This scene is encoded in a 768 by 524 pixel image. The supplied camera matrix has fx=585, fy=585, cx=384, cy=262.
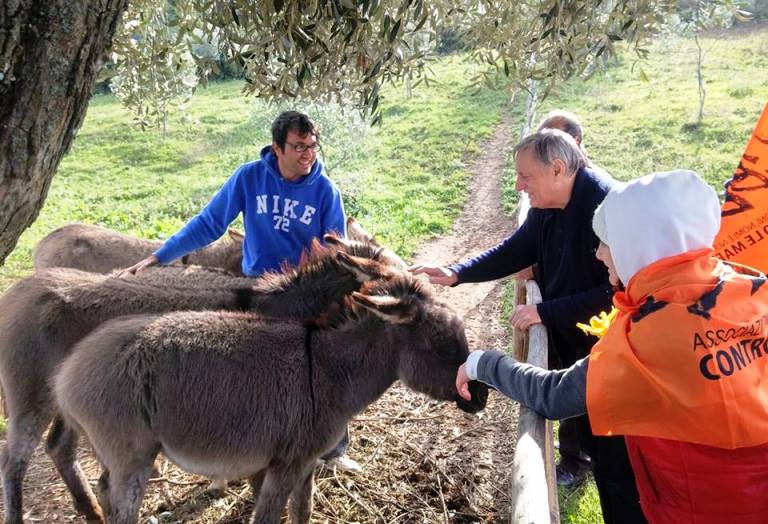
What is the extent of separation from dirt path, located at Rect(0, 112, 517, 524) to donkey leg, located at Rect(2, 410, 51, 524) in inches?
17.3

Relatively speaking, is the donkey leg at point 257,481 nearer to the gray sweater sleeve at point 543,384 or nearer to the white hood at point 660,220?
the gray sweater sleeve at point 543,384

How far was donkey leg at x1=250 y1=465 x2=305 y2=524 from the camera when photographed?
3441 mm

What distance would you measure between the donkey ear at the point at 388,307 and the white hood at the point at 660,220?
1622 mm

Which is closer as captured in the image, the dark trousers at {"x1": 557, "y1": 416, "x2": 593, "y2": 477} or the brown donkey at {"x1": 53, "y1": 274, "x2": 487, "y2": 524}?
the brown donkey at {"x1": 53, "y1": 274, "x2": 487, "y2": 524}

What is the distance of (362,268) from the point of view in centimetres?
398

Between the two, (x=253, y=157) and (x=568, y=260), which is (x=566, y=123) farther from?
(x=253, y=157)

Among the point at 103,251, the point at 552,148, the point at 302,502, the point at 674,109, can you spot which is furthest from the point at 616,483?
the point at 674,109

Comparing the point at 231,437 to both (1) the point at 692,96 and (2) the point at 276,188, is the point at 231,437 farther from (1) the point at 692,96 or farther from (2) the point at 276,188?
(1) the point at 692,96

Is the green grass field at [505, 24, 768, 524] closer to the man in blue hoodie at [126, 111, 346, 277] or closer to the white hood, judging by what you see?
the man in blue hoodie at [126, 111, 346, 277]

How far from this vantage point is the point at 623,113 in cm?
2184

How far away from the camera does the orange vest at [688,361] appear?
6.26ft

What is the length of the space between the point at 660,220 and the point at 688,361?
49 centimetres

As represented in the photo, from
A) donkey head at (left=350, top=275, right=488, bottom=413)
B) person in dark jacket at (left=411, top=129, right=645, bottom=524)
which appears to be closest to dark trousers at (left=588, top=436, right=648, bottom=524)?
person in dark jacket at (left=411, top=129, right=645, bottom=524)

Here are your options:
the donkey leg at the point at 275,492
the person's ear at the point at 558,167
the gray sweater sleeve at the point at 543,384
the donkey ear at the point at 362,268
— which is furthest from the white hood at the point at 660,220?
the donkey leg at the point at 275,492
